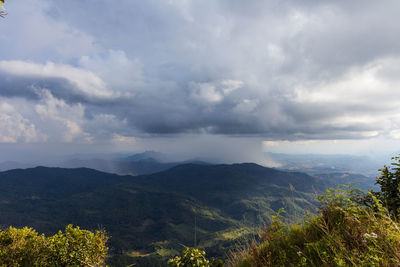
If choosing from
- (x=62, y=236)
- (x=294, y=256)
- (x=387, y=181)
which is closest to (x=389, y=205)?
(x=387, y=181)

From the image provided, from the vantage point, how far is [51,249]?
9.26 meters

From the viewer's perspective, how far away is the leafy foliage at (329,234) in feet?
16.1

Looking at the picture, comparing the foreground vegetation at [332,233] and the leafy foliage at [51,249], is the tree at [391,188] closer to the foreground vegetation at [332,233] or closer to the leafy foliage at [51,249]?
the foreground vegetation at [332,233]

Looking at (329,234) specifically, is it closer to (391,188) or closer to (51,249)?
(391,188)

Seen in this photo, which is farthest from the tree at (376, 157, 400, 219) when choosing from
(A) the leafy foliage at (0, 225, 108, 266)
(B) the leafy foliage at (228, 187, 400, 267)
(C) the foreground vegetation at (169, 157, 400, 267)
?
(A) the leafy foliage at (0, 225, 108, 266)

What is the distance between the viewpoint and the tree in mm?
6871

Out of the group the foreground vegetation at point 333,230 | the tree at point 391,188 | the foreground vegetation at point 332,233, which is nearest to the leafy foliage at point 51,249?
the foreground vegetation at point 332,233

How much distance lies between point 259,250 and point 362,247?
9.58ft

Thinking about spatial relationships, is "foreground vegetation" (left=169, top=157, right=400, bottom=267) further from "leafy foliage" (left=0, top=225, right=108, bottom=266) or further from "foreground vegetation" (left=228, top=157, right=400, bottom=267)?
"leafy foliage" (left=0, top=225, right=108, bottom=266)

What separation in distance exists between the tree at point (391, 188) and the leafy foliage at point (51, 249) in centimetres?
1198

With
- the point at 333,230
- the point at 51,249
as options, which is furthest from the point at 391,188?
the point at 51,249

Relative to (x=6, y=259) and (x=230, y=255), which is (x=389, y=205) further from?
(x=6, y=259)

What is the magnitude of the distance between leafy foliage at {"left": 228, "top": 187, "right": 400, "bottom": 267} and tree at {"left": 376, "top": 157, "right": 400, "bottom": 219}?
784mm

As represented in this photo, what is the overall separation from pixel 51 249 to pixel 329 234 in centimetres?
1182
